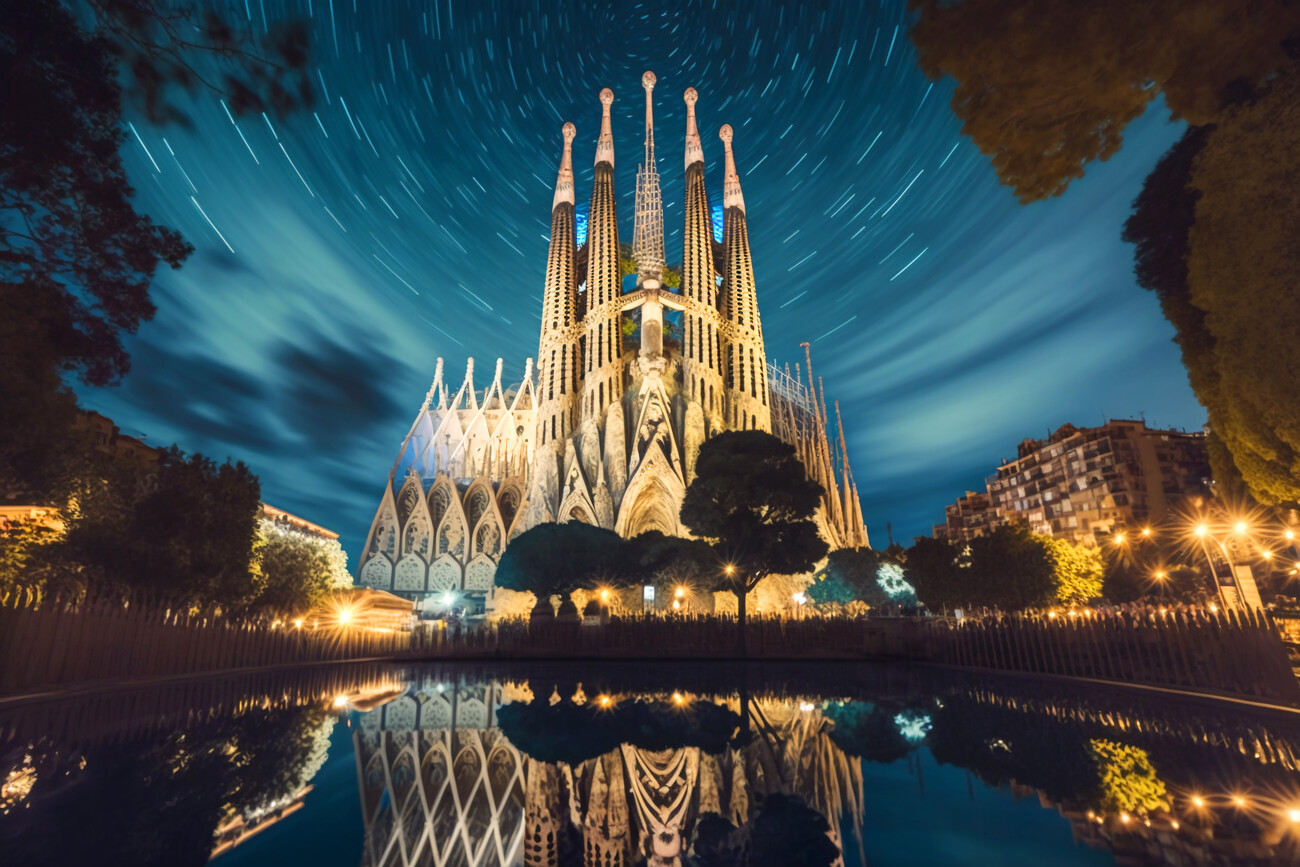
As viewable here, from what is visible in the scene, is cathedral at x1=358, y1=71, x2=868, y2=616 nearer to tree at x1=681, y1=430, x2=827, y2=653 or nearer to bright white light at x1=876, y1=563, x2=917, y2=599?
bright white light at x1=876, y1=563, x2=917, y2=599

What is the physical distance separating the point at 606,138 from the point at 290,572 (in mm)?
44300

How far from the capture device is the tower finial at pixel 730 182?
165 ft

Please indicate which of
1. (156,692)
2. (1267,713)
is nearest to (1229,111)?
(1267,713)

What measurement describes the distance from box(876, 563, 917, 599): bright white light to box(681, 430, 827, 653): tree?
16.2 meters

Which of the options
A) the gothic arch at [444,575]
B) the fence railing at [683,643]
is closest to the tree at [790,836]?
the fence railing at [683,643]

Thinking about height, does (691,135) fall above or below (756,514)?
above

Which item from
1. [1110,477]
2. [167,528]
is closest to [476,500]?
[167,528]

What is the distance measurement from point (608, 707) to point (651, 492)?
31023 millimetres

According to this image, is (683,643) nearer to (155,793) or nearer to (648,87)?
(155,793)

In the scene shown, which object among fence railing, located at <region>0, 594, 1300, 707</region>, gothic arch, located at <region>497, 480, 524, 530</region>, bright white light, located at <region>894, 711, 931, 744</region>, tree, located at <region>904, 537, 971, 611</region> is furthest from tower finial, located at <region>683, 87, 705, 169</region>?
bright white light, located at <region>894, 711, 931, 744</region>

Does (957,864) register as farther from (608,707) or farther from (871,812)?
(608,707)

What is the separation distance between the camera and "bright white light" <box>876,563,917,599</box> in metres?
35.6

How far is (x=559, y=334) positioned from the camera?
45406mm

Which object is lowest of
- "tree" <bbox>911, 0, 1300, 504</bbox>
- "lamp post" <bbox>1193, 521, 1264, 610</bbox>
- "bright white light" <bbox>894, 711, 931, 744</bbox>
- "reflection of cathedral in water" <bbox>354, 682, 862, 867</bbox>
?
"bright white light" <bbox>894, 711, 931, 744</bbox>
